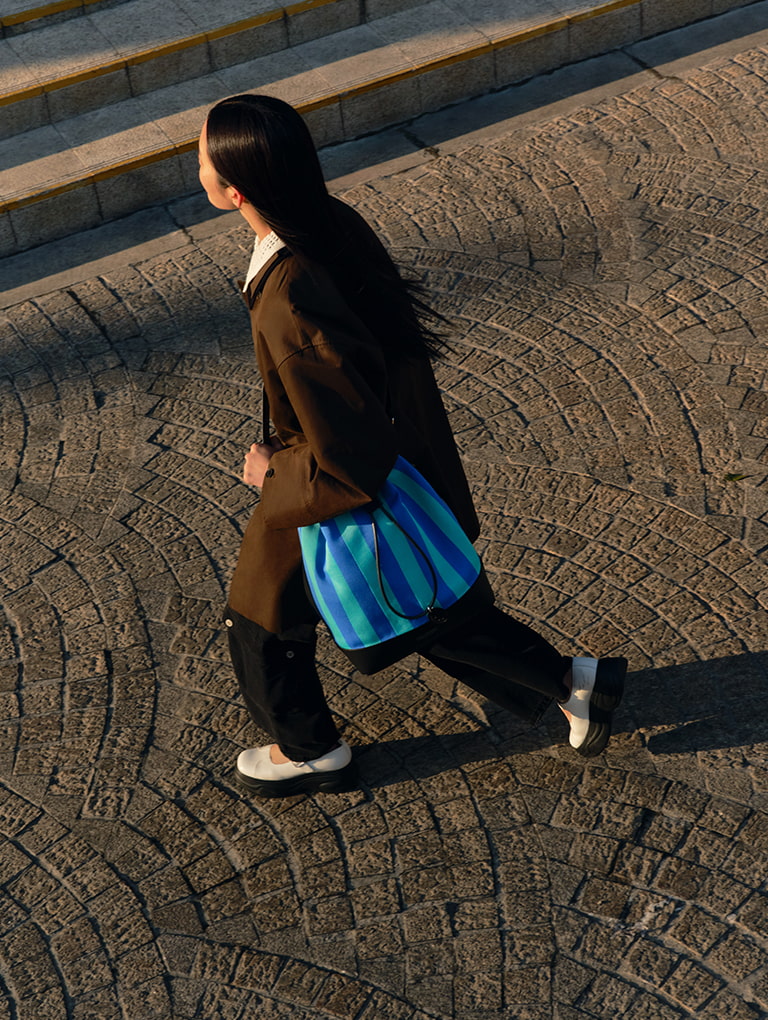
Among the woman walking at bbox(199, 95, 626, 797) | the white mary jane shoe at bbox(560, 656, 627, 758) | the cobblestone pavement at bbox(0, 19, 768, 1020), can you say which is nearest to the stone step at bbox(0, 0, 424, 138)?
the cobblestone pavement at bbox(0, 19, 768, 1020)

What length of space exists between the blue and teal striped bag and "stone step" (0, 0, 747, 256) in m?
3.82

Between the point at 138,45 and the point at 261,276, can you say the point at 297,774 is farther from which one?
the point at 138,45

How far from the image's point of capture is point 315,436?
2.96m

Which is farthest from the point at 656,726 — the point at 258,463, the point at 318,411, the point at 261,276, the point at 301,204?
the point at 301,204

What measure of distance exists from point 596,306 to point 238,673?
2.73 metres

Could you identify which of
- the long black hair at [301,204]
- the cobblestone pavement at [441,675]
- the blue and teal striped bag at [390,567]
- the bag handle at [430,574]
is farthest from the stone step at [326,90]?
the bag handle at [430,574]

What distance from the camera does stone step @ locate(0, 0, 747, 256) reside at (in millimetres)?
6418

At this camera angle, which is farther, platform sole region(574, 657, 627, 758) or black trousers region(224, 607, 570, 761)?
platform sole region(574, 657, 627, 758)

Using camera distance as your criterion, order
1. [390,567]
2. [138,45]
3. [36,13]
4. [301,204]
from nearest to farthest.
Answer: [301,204]
[390,567]
[138,45]
[36,13]

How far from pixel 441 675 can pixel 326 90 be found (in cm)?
394

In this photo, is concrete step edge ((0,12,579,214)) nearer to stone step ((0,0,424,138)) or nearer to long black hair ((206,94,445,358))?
stone step ((0,0,424,138))

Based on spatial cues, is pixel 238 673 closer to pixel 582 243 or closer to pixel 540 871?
pixel 540 871

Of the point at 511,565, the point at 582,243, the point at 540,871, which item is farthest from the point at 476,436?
the point at 540,871

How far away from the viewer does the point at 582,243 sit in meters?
5.93
